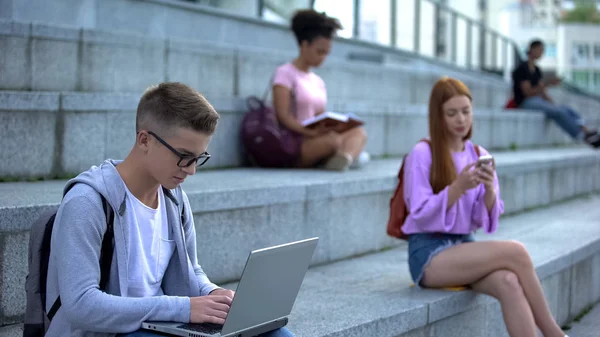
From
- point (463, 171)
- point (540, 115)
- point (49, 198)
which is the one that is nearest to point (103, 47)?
point (49, 198)

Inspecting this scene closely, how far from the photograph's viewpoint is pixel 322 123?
7.07 m

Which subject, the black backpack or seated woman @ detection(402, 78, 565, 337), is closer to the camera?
the black backpack

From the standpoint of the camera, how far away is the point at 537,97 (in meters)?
13.4

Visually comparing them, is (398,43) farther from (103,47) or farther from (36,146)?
(36,146)

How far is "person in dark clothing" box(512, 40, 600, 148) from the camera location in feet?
42.2

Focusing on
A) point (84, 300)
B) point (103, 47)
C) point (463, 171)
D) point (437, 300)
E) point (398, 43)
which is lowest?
point (437, 300)

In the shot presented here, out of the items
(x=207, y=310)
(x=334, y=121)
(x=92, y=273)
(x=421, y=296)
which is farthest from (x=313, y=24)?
(x=92, y=273)

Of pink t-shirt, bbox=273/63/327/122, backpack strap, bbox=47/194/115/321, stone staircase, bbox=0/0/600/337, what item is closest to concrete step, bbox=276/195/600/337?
stone staircase, bbox=0/0/600/337

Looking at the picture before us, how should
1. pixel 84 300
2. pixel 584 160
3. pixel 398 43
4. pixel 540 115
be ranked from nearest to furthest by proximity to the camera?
pixel 84 300 → pixel 584 160 → pixel 540 115 → pixel 398 43

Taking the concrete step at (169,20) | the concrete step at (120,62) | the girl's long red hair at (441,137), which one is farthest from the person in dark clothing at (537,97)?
the girl's long red hair at (441,137)

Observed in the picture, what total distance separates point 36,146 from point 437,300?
240cm

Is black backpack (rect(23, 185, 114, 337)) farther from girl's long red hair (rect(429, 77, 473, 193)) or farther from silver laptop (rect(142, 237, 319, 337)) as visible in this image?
girl's long red hair (rect(429, 77, 473, 193))

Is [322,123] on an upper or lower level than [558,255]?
upper

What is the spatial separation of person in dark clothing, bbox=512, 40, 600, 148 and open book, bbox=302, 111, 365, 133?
6491mm
